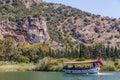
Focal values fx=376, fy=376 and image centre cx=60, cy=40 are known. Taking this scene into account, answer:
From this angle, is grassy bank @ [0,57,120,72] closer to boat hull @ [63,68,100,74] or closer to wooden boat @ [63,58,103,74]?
wooden boat @ [63,58,103,74]

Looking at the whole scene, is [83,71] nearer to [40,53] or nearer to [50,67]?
[50,67]

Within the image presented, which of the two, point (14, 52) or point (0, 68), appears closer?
point (0, 68)

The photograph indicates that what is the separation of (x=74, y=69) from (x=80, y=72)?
10.6 feet

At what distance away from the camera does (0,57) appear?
514 ft

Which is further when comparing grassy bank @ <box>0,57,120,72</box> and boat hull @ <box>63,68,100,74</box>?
grassy bank @ <box>0,57,120,72</box>

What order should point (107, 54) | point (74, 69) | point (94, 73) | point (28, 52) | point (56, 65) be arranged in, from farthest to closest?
point (28, 52)
point (107, 54)
point (56, 65)
point (74, 69)
point (94, 73)

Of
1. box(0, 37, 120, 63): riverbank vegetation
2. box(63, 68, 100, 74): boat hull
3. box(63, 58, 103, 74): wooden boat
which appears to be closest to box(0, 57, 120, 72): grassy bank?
box(63, 58, 103, 74): wooden boat

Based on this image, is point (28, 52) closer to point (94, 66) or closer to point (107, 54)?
point (107, 54)

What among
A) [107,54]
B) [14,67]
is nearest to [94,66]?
[14,67]

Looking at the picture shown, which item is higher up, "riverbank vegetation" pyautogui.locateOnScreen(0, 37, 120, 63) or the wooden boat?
"riverbank vegetation" pyautogui.locateOnScreen(0, 37, 120, 63)

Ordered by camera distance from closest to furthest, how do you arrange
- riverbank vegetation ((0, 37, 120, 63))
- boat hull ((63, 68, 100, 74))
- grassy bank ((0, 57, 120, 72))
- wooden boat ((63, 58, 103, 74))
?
boat hull ((63, 68, 100, 74)) < wooden boat ((63, 58, 103, 74)) < grassy bank ((0, 57, 120, 72)) < riverbank vegetation ((0, 37, 120, 63))

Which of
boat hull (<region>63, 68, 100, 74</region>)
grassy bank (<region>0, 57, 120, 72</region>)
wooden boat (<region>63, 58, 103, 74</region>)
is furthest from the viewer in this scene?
grassy bank (<region>0, 57, 120, 72</region>)

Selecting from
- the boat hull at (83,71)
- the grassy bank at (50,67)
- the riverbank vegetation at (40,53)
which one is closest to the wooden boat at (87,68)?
the boat hull at (83,71)

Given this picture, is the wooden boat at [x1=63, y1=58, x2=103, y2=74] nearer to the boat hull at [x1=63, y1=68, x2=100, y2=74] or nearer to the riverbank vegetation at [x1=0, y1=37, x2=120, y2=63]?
the boat hull at [x1=63, y1=68, x2=100, y2=74]
